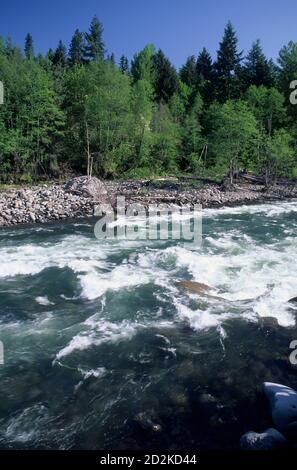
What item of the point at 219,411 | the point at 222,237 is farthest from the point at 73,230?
the point at 219,411

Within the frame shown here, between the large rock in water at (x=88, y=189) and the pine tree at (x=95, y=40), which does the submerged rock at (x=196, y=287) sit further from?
the pine tree at (x=95, y=40)

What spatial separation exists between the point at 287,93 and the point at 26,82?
35528 mm

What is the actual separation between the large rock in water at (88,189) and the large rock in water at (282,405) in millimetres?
18759

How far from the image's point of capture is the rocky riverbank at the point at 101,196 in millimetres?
20625

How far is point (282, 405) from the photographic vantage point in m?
5.45

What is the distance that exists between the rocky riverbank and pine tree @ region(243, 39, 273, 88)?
26.6 meters

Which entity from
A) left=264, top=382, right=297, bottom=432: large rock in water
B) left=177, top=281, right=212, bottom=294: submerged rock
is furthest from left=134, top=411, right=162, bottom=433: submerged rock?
left=177, top=281, right=212, bottom=294: submerged rock

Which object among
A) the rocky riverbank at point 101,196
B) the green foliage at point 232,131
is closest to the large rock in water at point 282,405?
the rocky riverbank at point 101,196

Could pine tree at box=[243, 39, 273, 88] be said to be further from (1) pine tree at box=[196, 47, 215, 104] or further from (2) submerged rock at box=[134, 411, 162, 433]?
(2) submerged rock at box=[134, 411, 162, 433]

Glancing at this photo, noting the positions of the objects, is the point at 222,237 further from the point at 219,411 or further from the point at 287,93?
the point at 287,93

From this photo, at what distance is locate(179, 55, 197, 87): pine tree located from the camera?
200ft

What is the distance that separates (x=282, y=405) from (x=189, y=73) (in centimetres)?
6422

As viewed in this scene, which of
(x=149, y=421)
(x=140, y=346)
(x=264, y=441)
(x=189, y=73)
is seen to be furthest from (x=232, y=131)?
(x=189, y=73)

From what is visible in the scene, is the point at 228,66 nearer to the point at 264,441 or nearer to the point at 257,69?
the point at 257,69
